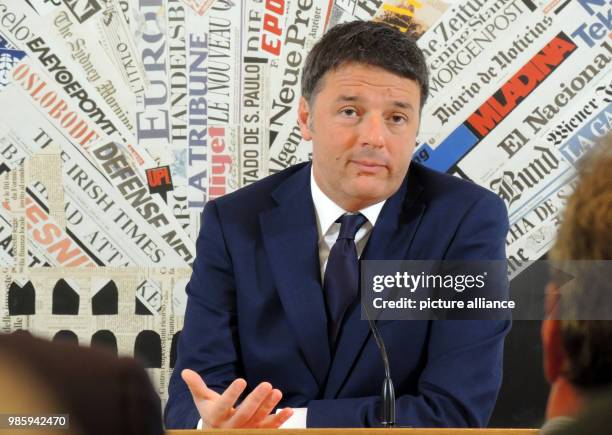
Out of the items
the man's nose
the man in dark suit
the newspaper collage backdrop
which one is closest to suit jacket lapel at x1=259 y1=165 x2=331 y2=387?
the man in dark suit

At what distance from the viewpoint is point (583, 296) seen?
512 millimetres

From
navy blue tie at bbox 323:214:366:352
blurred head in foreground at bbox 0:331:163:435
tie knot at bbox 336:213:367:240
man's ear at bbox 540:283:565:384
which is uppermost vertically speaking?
tie knot at bbox 336:213:367:240

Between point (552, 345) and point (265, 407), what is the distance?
2.96 feet

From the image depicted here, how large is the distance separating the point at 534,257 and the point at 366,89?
91 centimetres

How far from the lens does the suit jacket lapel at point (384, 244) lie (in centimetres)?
166

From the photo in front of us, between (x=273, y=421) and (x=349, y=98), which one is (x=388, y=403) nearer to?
(x=273, y=421)

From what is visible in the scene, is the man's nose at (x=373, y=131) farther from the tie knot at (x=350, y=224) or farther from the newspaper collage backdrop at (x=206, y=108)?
the newspaper collage backdrop at (x=206, y=108)

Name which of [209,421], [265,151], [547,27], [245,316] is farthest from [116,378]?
[547,27]

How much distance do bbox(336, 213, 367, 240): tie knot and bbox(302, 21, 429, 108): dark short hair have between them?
284 mm

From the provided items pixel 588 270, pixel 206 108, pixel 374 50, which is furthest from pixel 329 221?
pixel 588 270

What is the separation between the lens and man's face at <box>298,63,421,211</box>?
175 centimetres

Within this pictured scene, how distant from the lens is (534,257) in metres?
2.44

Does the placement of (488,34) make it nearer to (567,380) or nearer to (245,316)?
(245,316)

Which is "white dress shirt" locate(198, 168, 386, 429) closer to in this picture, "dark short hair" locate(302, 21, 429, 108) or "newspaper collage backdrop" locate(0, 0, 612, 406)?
"dark short hair" locate(302, 21, 429, 108)
